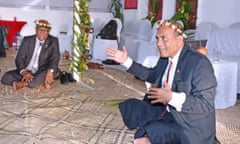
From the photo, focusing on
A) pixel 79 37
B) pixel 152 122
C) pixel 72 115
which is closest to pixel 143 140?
pixel 152 122

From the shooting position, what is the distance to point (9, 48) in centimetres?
885

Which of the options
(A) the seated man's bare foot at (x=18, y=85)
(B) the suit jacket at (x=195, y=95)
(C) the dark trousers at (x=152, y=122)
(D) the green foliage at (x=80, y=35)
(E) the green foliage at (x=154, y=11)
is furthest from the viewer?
(E) the green foliage at (x=154, y=11)

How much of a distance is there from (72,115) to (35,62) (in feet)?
4.43

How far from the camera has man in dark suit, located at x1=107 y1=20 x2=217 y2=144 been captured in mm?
1944

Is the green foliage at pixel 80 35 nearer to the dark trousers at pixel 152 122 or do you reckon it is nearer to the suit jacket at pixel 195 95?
the dark trousers at pixel 152 122

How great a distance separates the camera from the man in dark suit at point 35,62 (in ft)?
14.7

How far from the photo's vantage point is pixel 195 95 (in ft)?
6.40

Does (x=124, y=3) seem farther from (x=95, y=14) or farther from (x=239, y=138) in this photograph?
(x=239, y=138)

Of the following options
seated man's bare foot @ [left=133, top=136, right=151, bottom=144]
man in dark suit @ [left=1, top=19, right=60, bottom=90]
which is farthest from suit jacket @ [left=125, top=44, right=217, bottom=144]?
man in dark suit @ [left=1, top=19, right=60, bottom=90]

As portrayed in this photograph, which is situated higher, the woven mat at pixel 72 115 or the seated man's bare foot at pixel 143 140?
the seated man's bare foot at pixel 143 140

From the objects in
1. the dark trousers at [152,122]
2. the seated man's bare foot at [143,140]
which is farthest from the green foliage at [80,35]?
the seated man's bare foot at [143,140]

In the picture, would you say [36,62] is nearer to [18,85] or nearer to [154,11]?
[18,85]

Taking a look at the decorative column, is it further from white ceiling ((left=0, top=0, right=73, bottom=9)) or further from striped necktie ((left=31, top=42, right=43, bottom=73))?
white ceiling ((left=0, top=0, right=73, bottom=9))

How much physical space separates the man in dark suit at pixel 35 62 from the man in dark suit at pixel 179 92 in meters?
2.37
